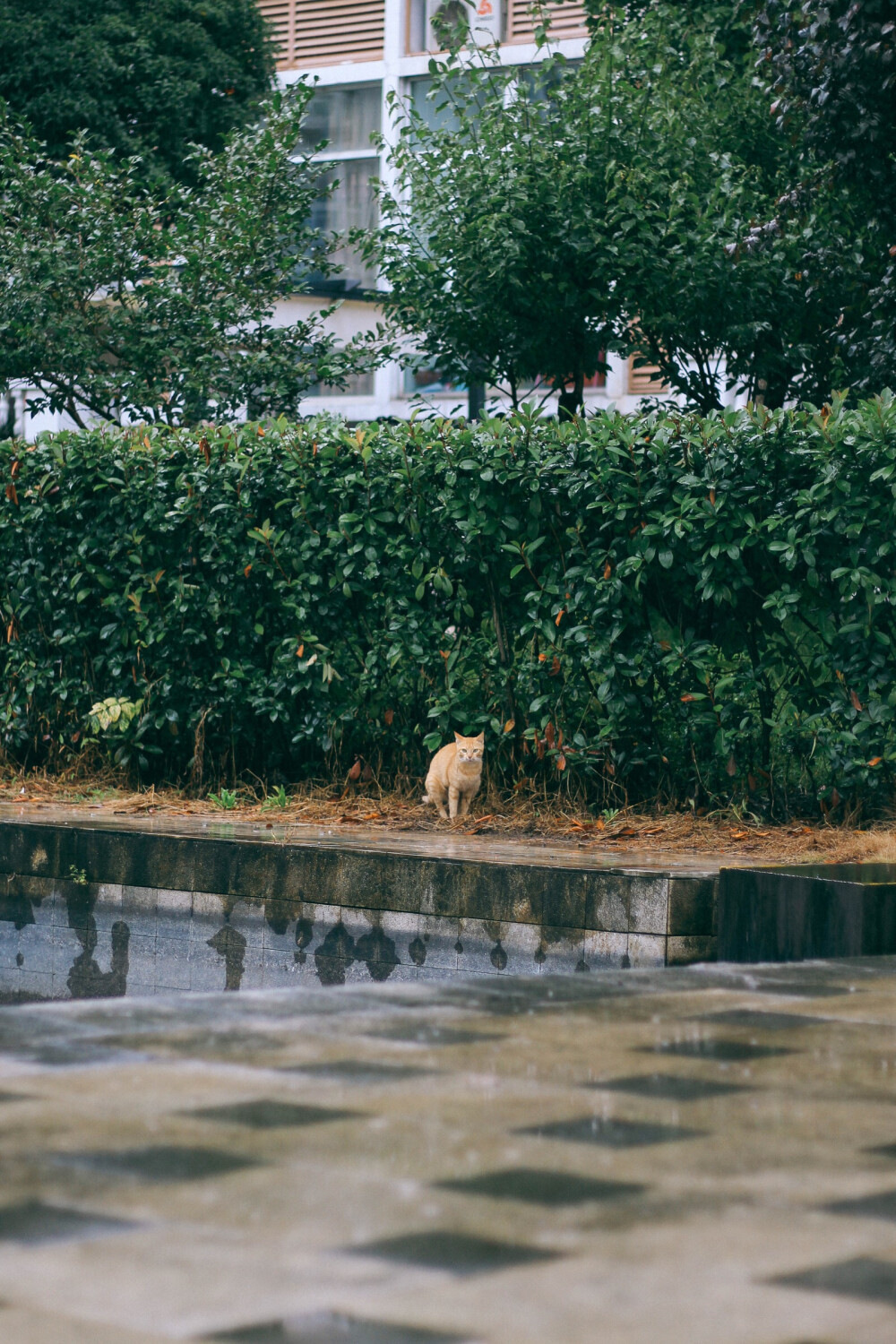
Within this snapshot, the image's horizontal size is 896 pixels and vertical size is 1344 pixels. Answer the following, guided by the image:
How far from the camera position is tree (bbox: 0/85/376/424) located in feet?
42.3

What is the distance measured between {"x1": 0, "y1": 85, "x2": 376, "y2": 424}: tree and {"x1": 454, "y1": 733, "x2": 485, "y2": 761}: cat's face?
5129mm

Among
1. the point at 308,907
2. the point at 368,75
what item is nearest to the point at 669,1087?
the point at 308,907

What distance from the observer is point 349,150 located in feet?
96.0

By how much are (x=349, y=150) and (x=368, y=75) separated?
136 cm

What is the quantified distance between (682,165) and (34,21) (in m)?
11.9

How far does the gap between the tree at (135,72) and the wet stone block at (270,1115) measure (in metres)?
18.8

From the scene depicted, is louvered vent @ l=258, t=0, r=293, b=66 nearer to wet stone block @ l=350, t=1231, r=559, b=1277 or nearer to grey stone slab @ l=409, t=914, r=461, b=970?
grey stone slab @ l=409, t=914, r=461, b=970

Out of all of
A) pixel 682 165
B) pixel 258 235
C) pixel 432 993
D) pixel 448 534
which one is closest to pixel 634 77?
pixel 682 165

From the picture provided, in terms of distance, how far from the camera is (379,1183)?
7.93ft

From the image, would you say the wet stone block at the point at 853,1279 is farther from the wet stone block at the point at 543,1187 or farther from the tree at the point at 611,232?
the tree at the point at 611,232

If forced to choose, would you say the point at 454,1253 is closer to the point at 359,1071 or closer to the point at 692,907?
the point at 359,1071

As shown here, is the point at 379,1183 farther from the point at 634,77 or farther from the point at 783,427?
the point at 634,77

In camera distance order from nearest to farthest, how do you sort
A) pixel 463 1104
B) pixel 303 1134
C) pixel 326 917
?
pixel 303 1134 < pixel 463 1104 < pixel 326 917

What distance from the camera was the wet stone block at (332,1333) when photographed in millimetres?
1827
